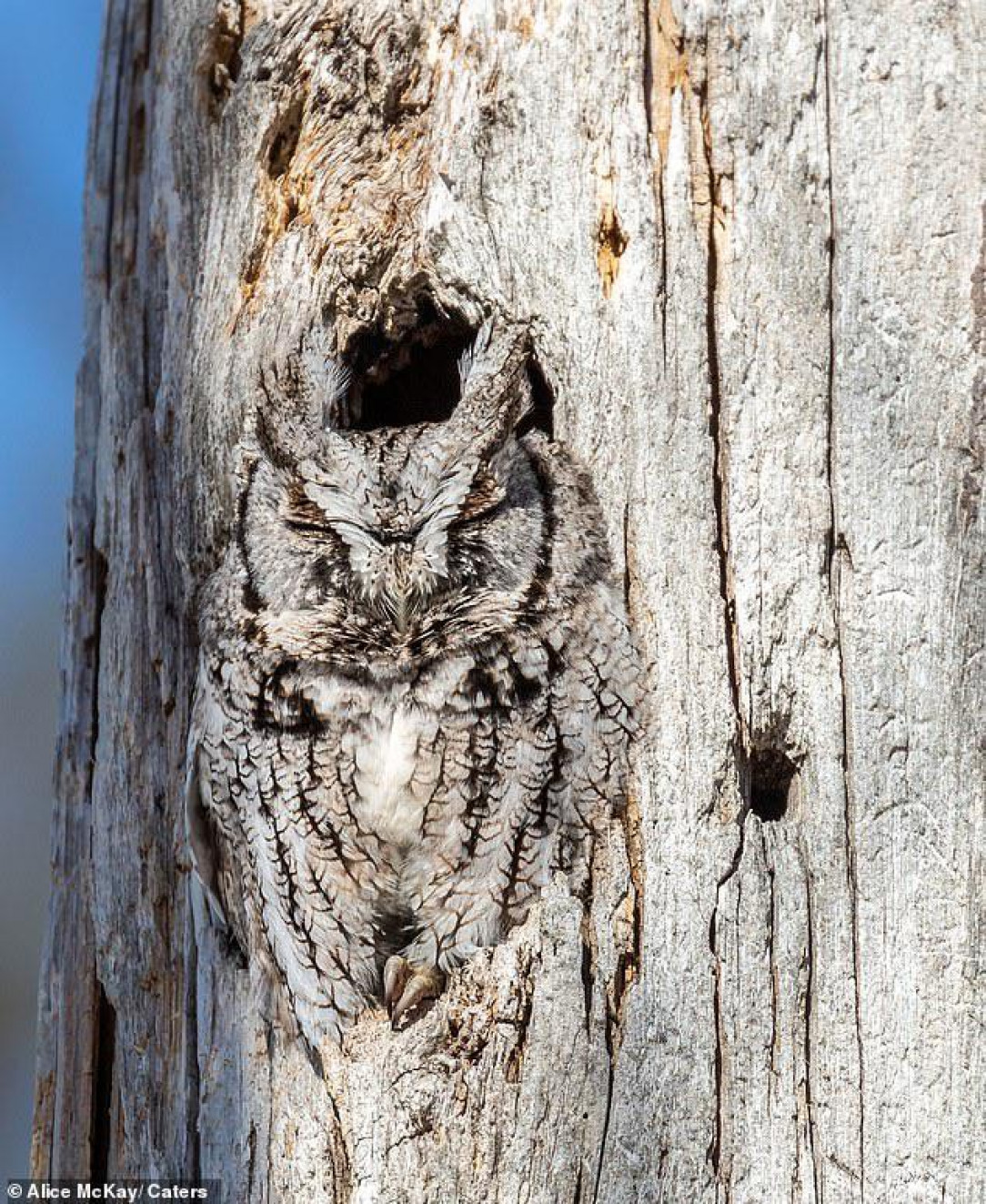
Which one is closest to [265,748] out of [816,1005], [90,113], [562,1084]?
[562,1084]

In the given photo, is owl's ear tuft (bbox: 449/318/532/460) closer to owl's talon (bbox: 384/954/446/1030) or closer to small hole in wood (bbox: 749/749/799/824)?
small hole in wood (bbox: 749/749/799/824)

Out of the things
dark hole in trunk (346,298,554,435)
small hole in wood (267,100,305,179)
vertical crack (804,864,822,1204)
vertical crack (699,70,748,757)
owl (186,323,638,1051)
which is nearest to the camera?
vertical crack (804,864,822,1204)

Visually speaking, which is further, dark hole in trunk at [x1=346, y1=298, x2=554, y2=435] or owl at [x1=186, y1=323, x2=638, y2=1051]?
dark hole in trunk at [x1=346, y1=298, x2=554, y2=435]

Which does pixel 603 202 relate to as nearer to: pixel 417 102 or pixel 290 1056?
pixel 417 102

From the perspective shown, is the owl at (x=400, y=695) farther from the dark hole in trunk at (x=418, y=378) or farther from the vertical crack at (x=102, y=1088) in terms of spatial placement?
the vertical crack at (x=102, y=1088)

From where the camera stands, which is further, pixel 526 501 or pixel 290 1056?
pixel 526 501

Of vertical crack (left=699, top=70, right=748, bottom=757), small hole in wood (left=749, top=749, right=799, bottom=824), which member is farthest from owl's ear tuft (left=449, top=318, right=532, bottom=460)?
small hole in wood (left=749, top=749, right=799, bottom=824)
